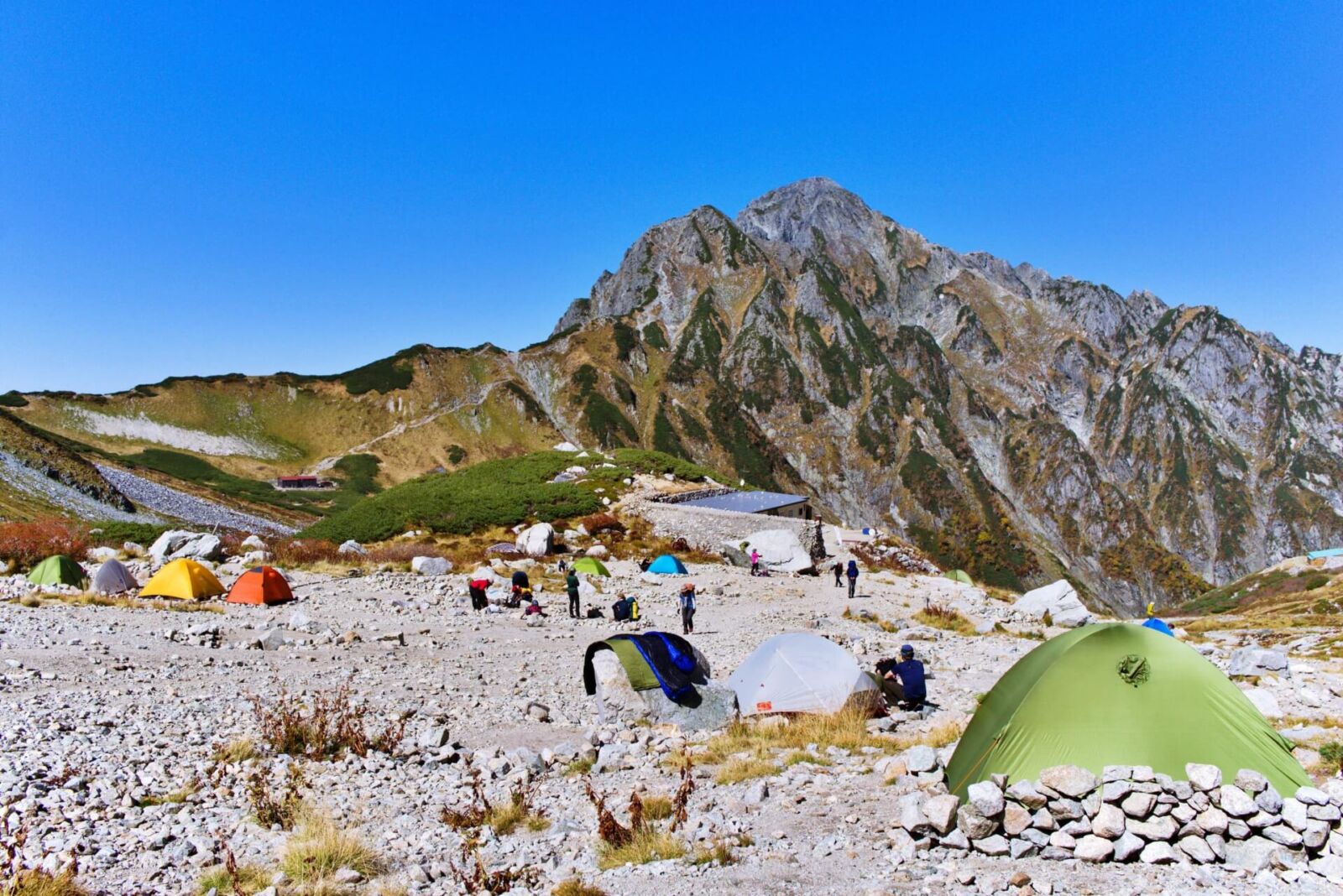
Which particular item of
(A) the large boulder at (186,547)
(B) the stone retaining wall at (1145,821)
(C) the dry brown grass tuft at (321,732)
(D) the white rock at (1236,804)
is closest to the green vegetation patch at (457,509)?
(A) the large boulder at (186,547)

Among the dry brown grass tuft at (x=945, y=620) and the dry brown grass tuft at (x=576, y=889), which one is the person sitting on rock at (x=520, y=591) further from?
the dry brown grass tuft at (x=576, y=889)

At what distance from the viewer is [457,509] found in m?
48.8

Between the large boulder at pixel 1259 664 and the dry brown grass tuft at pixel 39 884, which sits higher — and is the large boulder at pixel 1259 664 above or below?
below

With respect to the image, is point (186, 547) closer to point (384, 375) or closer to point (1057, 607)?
point (1057, 607)

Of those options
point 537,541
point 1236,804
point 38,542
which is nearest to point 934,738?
point 1236,804

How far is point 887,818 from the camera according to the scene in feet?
27.7

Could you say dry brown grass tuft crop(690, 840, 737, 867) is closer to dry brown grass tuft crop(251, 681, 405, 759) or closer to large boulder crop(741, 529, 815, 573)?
dry brown grass tuft crop(251, 681, 405, 759)

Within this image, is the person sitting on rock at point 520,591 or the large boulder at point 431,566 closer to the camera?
the person sitting on rock at point 520,591

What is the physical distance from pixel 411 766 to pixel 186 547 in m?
27.5

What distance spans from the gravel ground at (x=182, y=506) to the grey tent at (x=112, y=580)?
32508 mm

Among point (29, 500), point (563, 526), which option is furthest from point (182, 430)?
point (563, 526)

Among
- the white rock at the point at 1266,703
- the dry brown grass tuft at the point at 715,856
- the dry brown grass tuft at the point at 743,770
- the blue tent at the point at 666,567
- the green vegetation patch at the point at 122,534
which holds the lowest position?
the white rock at the point at 1266,703

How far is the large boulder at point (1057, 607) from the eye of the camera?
102 ft

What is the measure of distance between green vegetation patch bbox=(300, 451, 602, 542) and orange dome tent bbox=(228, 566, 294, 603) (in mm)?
20864
